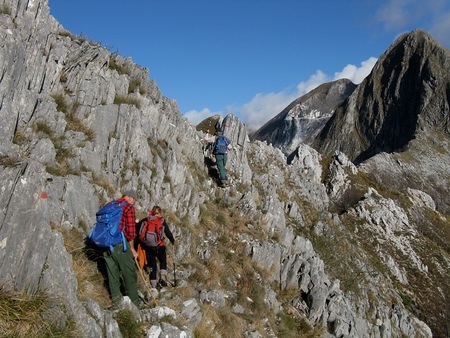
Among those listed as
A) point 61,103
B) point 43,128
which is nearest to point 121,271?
point 43,128

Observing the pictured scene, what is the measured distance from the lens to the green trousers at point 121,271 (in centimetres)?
905

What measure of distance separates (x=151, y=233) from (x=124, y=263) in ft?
6.44

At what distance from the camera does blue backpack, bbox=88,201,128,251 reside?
9133 millimetres

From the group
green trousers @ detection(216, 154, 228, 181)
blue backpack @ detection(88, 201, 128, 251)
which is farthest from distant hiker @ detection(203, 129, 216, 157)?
blue backpack @ detection(88, 201, 128, 251)

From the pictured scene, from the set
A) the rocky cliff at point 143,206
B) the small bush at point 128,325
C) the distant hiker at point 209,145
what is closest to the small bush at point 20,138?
the rocky cliff at point 143,206

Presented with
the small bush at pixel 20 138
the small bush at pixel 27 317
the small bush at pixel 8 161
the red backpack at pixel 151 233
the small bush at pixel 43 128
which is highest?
the small bush at pixel 43 128

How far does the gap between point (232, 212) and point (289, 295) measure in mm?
4721

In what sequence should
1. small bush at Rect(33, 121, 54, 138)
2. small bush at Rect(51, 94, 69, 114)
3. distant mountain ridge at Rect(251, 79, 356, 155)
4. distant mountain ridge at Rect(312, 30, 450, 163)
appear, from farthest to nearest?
distant mountain ridge at Rect(251, 79, 356, 155), distant mountain ridge at Rect(312, 30, 450, 163), small bush at Rect(51, 94, 69, 114), small bush at Rect(33, 121, 54, 138)

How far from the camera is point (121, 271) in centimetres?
929

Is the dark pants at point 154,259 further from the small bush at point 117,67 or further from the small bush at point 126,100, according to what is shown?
the small bush at point 117,67

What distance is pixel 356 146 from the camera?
143875mm

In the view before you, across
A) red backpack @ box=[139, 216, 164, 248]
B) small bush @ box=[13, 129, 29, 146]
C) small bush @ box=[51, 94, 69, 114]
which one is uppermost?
small bush @ box=[51, 94, 69, 114]

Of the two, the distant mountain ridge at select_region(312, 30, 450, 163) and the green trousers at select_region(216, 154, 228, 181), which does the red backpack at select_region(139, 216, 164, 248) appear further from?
the distant mountain ridge at select_region(312, 30, 450, 163)

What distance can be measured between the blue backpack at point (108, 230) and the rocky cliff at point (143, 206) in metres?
0.75
